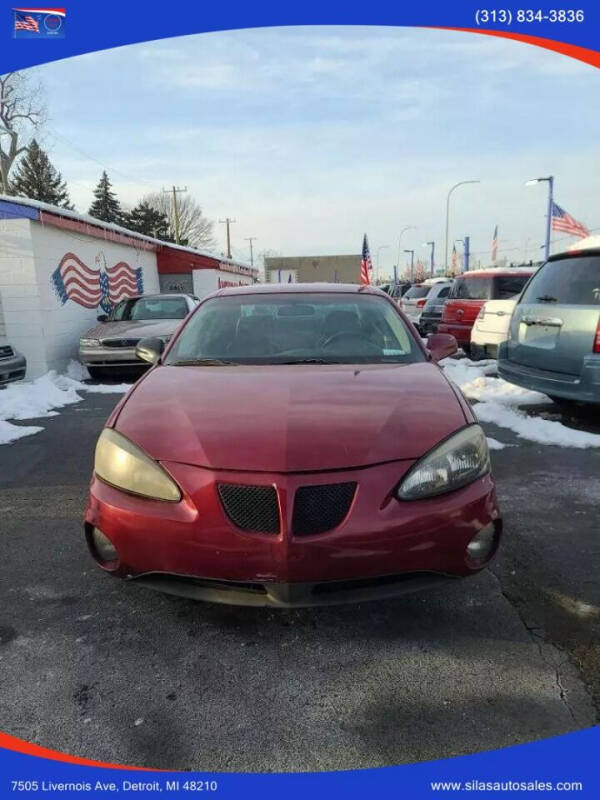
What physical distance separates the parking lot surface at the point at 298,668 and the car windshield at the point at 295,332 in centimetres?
135

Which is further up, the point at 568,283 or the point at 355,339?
the point at 568,283

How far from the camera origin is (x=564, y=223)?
59.2 feet

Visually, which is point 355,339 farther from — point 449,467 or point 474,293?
point 474,293

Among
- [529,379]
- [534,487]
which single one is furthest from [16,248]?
[534,487]

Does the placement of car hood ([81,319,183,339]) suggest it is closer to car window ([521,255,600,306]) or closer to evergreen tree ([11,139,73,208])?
car window ([521,255,600,306])

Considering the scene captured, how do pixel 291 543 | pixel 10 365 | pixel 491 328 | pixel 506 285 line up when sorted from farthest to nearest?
pixel 506 285, pixel 491 328, pixel 10 365, pixel 291 543

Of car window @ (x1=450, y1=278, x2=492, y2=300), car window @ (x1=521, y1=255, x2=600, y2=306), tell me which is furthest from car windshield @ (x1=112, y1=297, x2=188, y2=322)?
car window @ (x1=521, y1=255, x2=600, y2=306)

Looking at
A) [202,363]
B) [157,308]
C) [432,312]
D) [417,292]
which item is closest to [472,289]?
[432,312]

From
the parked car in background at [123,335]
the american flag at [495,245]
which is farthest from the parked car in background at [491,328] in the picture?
the american flag at [495,245]

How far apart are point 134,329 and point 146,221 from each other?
50.8m

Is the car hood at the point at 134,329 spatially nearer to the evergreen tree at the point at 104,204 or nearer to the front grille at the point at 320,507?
the front grille at the point at 320,507

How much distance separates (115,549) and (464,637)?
4.98 ft

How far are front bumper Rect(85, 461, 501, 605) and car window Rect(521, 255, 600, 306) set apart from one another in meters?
4.04

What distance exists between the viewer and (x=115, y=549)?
228 centimetres
